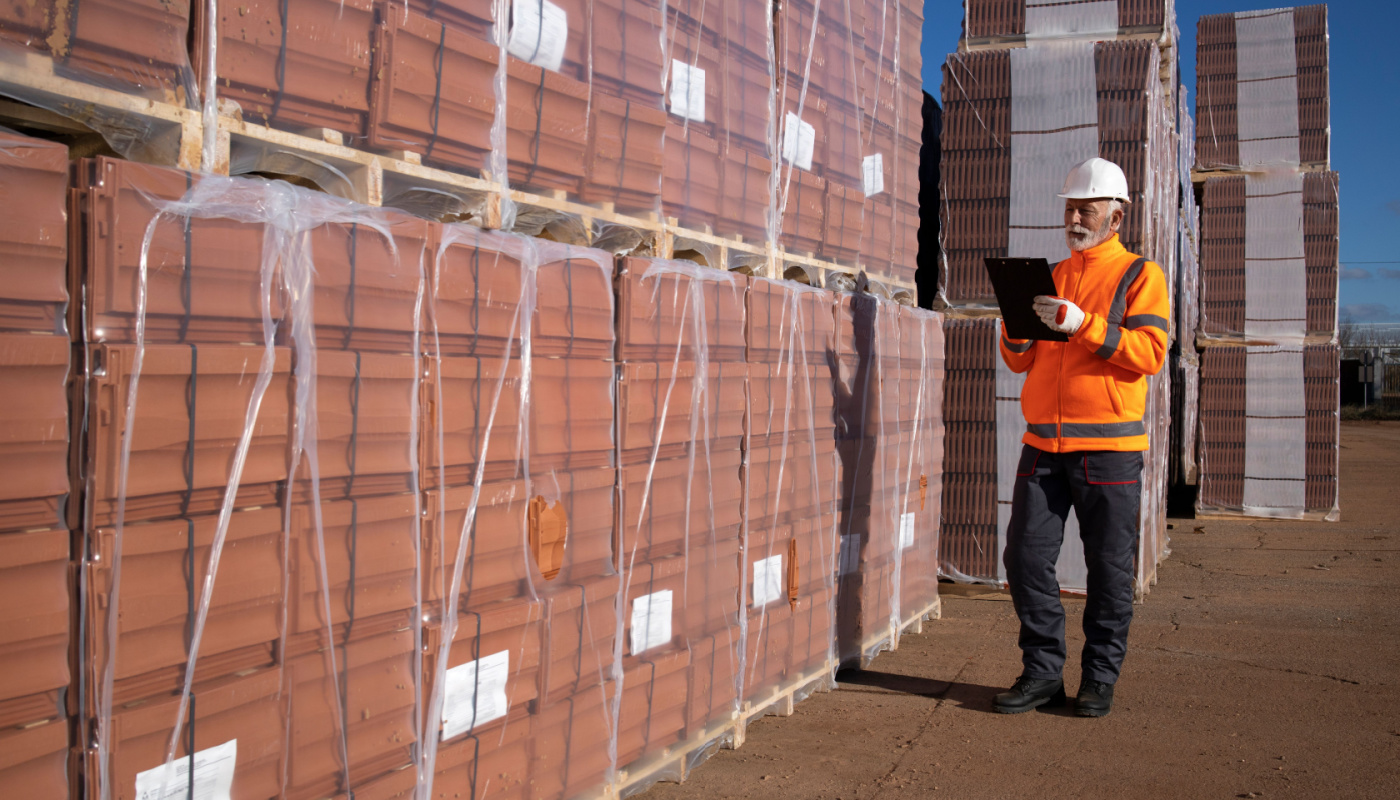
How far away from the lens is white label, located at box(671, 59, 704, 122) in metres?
3.44

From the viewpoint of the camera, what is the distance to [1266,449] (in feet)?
34.8

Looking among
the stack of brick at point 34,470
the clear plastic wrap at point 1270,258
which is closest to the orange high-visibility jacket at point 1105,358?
the stack of brick at point 34,470

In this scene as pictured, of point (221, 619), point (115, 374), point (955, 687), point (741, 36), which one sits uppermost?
point (741, 36)

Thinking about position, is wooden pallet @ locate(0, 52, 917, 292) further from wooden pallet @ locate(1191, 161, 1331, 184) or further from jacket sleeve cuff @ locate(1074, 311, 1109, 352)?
wooden pallet @ locate(1191, 161, 1331, 184)

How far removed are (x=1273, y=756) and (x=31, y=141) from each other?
4031mm

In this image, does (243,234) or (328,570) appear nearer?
(243,234)

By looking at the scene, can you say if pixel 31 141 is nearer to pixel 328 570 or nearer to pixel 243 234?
pixel 243 234

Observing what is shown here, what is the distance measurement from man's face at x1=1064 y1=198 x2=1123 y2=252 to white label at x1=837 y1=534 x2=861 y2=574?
1.53 m

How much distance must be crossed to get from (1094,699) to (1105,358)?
1330mm

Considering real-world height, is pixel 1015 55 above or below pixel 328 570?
above

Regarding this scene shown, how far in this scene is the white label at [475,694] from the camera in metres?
2.47

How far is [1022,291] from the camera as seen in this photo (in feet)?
13.0

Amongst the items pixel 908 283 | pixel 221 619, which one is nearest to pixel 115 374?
pixel 221 619

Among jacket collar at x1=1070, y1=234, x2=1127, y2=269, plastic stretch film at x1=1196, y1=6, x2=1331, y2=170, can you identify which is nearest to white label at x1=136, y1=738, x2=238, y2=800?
jacket collar at x1=1070, y1=234, x2=1127, y2=269
